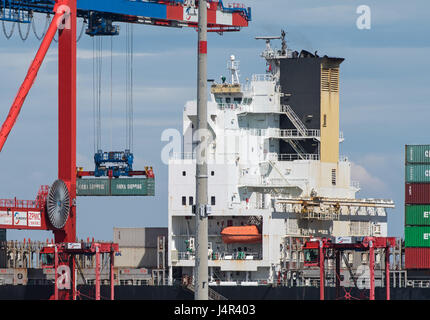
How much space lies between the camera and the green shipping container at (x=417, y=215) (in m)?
67.4

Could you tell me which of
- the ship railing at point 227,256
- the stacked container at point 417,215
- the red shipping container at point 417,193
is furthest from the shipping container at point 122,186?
the stacked container at point 417,215

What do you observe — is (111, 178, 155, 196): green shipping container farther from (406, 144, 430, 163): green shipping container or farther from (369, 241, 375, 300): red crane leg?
(369, 241, 375, 300): red crane leg

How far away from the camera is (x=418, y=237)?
6769cm

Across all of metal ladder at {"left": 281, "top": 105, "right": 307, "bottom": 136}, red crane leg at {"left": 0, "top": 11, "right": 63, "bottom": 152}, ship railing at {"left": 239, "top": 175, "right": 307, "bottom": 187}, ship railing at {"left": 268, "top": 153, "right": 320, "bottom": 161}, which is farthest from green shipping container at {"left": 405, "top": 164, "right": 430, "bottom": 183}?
red crane leg at {"left": 0, "top": 11, "right": 63, "bottom": 152}

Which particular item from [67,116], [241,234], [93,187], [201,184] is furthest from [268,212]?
[201,184]

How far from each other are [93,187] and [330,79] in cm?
1761

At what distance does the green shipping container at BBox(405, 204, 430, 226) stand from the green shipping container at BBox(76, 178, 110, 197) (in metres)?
18.1

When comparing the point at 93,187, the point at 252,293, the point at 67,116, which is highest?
the point at 67,116

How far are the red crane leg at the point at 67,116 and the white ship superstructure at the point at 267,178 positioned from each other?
701 centimetres

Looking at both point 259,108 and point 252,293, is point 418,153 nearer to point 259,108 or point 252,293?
point 259,108

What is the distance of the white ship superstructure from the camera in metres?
70.7

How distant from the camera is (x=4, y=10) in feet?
211

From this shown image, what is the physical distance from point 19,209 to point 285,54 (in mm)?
22941
